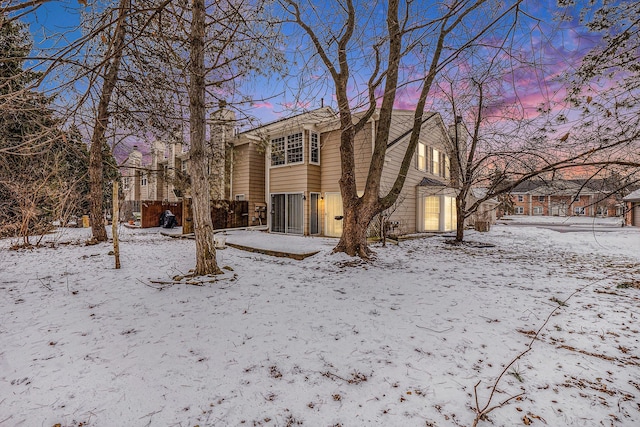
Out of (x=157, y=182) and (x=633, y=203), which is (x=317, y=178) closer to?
(x=157, y=182)

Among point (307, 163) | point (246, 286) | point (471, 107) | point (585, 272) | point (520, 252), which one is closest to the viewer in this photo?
point (246, 286)

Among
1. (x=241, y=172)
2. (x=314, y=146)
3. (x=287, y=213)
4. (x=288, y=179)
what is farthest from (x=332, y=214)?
(x=241, y=172)

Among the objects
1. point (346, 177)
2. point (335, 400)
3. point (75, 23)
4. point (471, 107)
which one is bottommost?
point (335, 400)

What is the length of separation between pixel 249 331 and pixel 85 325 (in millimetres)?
1834

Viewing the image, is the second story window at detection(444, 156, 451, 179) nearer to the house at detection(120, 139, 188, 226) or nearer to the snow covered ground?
the snow covered ground

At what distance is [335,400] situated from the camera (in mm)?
1954


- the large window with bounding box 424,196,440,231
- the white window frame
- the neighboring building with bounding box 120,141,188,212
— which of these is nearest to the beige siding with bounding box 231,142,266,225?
the white window frame

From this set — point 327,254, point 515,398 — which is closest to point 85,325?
point 515,398

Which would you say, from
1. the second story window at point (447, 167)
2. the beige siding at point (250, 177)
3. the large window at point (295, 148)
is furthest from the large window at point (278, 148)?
the second story window at point (447, 167)

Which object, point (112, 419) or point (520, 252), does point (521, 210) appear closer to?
point (520, 252)

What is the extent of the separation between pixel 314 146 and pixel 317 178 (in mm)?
1383

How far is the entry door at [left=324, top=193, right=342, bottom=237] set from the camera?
455 inches

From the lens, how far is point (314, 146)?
11719 mm

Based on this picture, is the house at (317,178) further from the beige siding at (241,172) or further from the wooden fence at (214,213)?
the wooden fence at (214,213)
